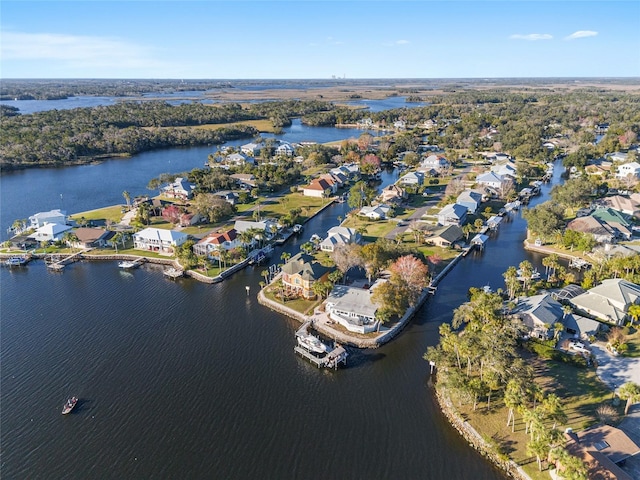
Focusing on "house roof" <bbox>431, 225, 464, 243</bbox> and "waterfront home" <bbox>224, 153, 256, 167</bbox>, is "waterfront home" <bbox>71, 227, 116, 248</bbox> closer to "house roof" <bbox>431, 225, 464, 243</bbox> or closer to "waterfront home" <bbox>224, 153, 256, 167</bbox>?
"waterfront home" <bbox>224, 153, 256, 167</bbox>

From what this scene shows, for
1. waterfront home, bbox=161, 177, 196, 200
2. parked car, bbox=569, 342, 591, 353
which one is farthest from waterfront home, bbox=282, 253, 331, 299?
waterfront home, bbox=161, 177, 196, 200

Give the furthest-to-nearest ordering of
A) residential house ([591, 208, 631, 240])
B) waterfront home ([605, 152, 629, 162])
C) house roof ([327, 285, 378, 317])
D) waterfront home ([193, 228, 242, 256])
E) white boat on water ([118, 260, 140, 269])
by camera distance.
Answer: waterfront home ([605, 152, 629, 162])
residential house ([591, 208, 631, 240])
waterfront home ([193, 228, 242, 256])
white boat on water ([118, 260, 140, 269])
house roof ([327, 285, 378, 317])

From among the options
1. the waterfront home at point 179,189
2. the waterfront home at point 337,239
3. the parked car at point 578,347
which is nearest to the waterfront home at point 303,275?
the waterfront home at point 337,239

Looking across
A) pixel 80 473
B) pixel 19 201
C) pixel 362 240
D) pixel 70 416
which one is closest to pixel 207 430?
pixel 80 473

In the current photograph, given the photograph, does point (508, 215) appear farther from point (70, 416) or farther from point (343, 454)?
point (70, 416)

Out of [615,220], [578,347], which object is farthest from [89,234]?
[615,220]

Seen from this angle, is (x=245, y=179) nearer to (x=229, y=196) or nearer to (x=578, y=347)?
(x=229, y=196)
